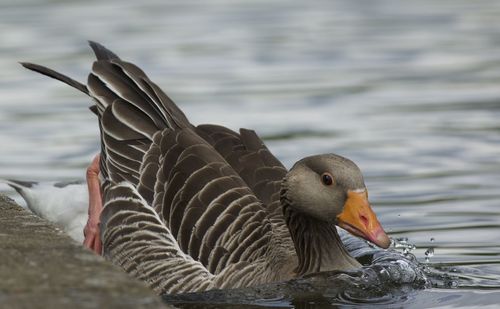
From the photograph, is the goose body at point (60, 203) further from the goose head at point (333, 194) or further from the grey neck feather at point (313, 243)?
the goose head at point (333, 194)

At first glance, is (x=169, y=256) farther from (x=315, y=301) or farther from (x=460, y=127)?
(x=460, y=127)

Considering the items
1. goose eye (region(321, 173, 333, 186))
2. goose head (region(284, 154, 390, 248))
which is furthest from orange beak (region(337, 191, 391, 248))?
goose eye (region(321, 173, 333, 186))

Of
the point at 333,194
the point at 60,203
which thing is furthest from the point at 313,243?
the point at 60,203

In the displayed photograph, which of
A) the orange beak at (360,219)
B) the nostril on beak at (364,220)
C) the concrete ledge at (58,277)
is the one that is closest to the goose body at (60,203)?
the orange beak at (360,219)

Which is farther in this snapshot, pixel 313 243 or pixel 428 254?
pixel 428 254

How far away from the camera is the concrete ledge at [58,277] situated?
5441 mm

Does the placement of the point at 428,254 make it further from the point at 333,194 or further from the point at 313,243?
the point at 333,194

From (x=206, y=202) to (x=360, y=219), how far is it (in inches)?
44.3

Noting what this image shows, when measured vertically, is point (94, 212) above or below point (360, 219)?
below

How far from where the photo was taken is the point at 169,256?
8.85 meters

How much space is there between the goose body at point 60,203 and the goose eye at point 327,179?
2.62m

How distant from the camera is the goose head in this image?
322 inches

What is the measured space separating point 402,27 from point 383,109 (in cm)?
611

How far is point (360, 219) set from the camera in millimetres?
8180
